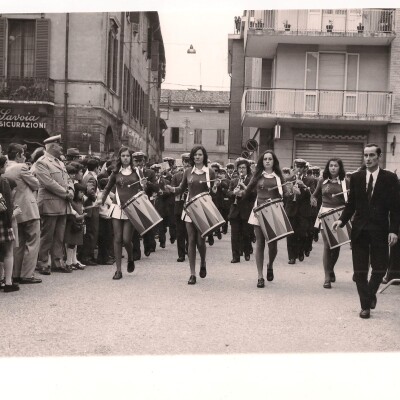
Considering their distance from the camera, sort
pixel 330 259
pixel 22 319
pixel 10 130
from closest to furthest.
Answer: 1. pixel 22 319
2. pixel 330 259
3. pixel 10 130

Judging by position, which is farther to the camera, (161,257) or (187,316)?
(161,257)

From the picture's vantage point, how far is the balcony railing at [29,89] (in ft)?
64.9

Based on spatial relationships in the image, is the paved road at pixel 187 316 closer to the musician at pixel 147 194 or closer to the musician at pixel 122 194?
the musician at pixel 122 194

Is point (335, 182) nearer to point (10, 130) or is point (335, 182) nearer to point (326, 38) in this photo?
point (10, 130)

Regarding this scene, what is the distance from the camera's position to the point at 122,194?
10555 millimetres

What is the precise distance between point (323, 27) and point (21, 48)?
967 centimetres

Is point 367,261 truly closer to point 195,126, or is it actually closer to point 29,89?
point 29,89

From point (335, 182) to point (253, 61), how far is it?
77.8 feet

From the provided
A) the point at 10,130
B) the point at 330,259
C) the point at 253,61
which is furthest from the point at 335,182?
the point at 253,61

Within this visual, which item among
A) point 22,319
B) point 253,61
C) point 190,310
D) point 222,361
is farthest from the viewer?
point 253,61

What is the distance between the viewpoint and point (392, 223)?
26.2ft

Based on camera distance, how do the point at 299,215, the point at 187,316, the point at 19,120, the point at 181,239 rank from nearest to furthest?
the point at 187,316
the point at 181,239
the point at 299,215
the point at 19,120

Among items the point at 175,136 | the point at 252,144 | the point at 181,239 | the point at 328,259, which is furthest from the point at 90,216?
the point at 175,136

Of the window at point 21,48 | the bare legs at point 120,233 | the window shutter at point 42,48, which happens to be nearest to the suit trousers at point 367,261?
the bare legs at point 120,233
